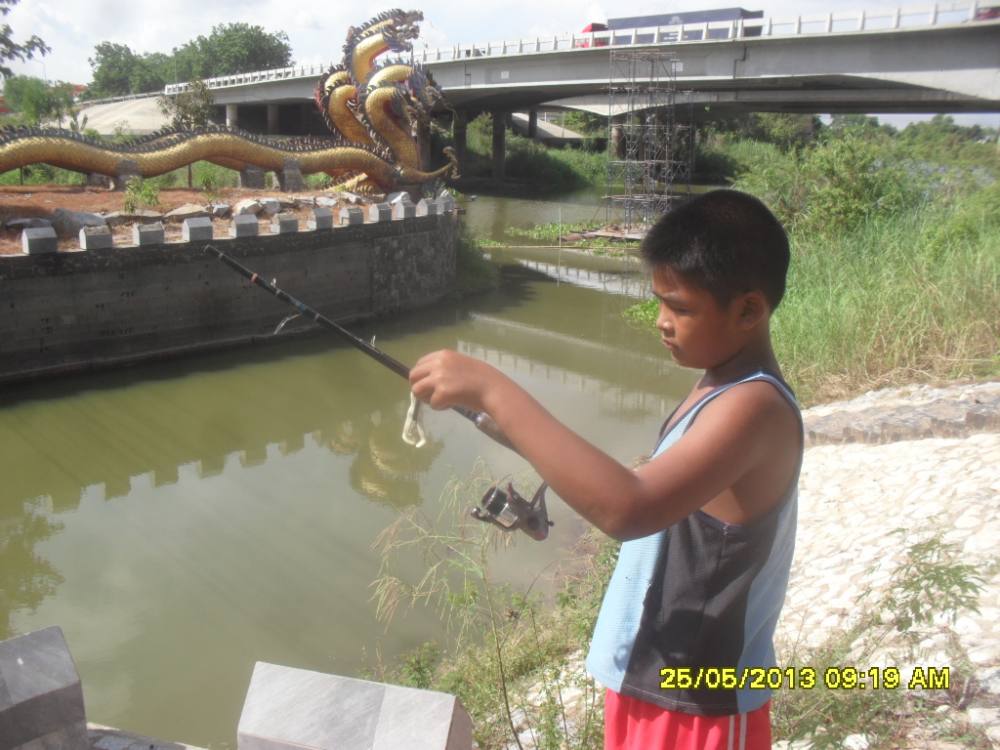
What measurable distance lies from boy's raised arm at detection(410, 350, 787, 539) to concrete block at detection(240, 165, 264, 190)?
1469cm

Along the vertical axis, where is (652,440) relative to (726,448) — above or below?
below

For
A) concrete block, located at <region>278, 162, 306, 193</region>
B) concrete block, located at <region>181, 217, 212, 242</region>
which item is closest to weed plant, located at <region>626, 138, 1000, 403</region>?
concrete block, located at <region>181, 217, 212, 242</region>

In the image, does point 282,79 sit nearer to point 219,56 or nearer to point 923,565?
point 219,56

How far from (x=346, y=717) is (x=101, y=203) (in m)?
12.5

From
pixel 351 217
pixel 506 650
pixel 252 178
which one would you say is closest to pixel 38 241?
pixel 351 217

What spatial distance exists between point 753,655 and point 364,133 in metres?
15.8

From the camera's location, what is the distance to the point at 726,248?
1272mm

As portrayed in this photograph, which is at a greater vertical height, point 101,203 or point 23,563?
point 101,203

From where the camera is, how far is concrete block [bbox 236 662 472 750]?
1.90m

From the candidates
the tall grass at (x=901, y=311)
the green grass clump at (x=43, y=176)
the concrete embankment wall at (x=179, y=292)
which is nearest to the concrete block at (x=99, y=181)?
the green grass clump at (x=43, y=176)

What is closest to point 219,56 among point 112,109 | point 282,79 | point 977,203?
point 112,109

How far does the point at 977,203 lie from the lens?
355 inches

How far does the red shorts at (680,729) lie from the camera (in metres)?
1.34

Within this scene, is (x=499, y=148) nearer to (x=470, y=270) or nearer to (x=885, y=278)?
(x=470, y=270)
